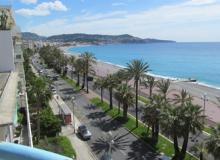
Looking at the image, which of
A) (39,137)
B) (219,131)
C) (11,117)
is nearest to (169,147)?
(219,131)

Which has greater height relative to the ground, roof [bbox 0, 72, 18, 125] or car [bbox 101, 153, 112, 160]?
roof [bbox 0, 72, 18, 125]

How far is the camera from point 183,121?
124 feet

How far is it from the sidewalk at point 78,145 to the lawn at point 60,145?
3.71 ft

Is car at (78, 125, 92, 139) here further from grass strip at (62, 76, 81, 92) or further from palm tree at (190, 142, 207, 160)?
grass strip at (62, 76, 81, 92)

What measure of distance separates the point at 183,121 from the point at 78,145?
14.2 m

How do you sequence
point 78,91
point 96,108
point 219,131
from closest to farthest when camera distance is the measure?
point 219,131, point 96,108, point 78,91

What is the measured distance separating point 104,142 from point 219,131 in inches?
701

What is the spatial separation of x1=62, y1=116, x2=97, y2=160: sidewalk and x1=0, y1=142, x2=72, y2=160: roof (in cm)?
3404

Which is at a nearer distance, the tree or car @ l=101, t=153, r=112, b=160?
the tree

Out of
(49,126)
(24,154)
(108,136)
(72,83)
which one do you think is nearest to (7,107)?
(24,154)

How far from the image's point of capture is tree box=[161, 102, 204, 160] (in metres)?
37.3

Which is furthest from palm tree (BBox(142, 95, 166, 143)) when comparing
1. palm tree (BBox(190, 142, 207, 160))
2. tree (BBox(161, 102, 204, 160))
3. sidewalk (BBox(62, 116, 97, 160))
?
sidewalk (BBox(62, 116, 97, 160))

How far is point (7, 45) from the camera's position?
3300cm

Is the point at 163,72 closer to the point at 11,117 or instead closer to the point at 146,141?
the point at 146,141
